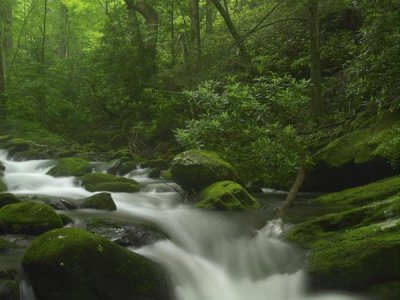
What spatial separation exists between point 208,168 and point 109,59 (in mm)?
10198

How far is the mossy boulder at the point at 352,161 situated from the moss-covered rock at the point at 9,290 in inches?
270

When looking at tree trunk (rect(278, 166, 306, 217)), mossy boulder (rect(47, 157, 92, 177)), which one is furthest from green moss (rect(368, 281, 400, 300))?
mossy boulder (rect(47, 157, 92, 177))

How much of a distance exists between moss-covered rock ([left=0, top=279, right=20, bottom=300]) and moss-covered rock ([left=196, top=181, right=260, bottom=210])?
4619 mm

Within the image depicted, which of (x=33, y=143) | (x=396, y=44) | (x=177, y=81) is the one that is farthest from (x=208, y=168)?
(x=33, y=143)

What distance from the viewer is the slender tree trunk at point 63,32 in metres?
25.2

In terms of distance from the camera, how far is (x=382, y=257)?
186 inches

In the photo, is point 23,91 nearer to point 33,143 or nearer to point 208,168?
point 33,143

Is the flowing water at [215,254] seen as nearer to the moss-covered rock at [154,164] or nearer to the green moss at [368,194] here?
the green moss at [368,194]

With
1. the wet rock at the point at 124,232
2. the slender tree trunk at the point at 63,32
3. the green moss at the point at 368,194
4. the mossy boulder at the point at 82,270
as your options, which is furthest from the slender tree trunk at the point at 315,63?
the slender tree trunk at the point at 63,32

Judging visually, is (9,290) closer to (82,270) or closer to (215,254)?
(82,270)

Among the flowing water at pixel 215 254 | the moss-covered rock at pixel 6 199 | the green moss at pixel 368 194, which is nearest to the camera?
the flowing water at pixel 215 254

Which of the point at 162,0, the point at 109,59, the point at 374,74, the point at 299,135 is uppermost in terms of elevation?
the point at 162,0

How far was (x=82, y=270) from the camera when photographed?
4.34 m

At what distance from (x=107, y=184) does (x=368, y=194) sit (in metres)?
6.07
